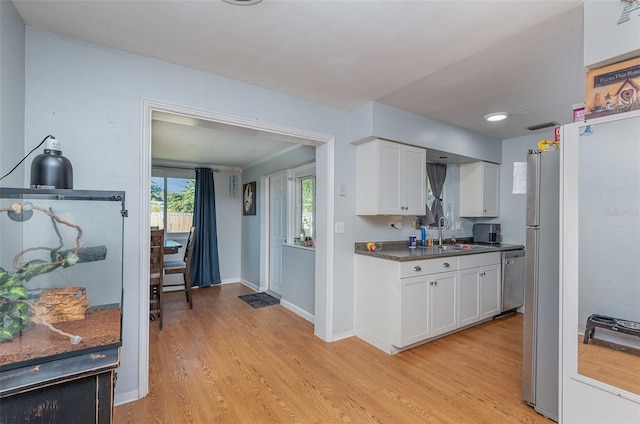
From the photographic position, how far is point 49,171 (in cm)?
137

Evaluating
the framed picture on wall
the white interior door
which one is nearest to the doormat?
the white interior door

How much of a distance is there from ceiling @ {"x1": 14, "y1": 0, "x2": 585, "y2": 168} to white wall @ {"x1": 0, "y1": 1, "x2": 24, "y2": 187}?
0.47 feet

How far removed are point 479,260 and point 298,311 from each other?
2.29 meters

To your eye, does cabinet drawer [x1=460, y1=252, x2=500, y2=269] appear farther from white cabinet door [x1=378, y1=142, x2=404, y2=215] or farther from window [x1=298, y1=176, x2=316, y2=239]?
window [x1=298, y1=176, x2=316, y2=239]

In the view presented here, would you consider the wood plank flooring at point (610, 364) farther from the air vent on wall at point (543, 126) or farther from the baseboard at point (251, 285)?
the baseboard at point (251, 285)

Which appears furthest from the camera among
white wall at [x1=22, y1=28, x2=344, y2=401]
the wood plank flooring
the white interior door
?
the white interior door

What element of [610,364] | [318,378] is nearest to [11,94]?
[318,378]

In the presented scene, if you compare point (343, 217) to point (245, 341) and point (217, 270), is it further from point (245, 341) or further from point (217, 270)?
point (217, 270)

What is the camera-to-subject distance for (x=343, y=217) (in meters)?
3.12

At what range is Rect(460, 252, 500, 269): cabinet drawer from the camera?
10.5 feet

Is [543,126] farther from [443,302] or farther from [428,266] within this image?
[443,302]

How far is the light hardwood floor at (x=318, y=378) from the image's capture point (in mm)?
1911

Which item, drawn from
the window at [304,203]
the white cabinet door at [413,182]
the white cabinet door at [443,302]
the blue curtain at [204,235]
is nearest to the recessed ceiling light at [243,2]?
the white cabinet door at [413,182]

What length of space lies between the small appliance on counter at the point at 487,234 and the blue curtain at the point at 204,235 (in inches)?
174
